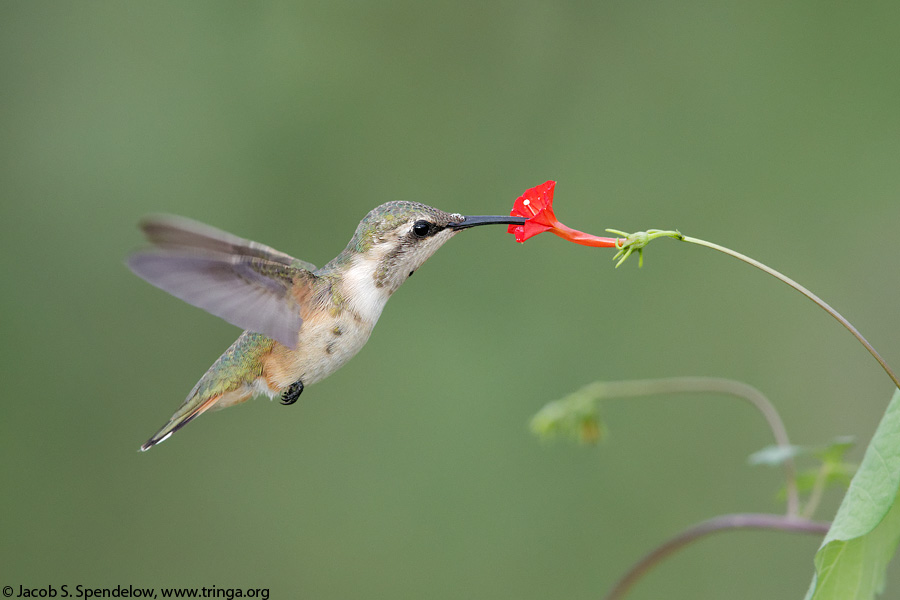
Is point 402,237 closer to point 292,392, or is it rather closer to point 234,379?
point 292,392

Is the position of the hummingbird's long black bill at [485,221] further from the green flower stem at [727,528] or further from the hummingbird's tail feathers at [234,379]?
the green flower stem at [727,528]

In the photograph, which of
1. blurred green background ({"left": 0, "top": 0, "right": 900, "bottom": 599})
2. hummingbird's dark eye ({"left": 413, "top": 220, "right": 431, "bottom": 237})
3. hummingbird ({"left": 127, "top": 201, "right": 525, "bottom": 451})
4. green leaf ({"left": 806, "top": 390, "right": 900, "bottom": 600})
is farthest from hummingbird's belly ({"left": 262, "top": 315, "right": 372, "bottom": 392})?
blurred green background ({"left": 0, "top": 0, "right": 900, "bottom": 599})

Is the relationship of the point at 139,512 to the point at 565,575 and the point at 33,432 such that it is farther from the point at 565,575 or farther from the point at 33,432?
the point at 565,575

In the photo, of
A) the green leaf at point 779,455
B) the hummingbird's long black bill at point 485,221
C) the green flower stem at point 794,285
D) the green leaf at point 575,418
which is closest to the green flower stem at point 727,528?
the green leaf at point 779,455

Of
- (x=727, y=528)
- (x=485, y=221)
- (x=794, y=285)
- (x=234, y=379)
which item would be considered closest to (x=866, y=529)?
(x=794, y=285)

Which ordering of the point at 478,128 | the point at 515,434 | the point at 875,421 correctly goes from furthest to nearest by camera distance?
the point at 478,128 → the point at 515,434 → the point at 875,421

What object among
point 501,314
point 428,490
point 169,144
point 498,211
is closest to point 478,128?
point 498,211

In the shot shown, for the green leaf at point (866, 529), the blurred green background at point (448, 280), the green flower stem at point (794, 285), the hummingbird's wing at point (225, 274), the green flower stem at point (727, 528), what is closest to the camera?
the green flower stem at point (794, 285)
